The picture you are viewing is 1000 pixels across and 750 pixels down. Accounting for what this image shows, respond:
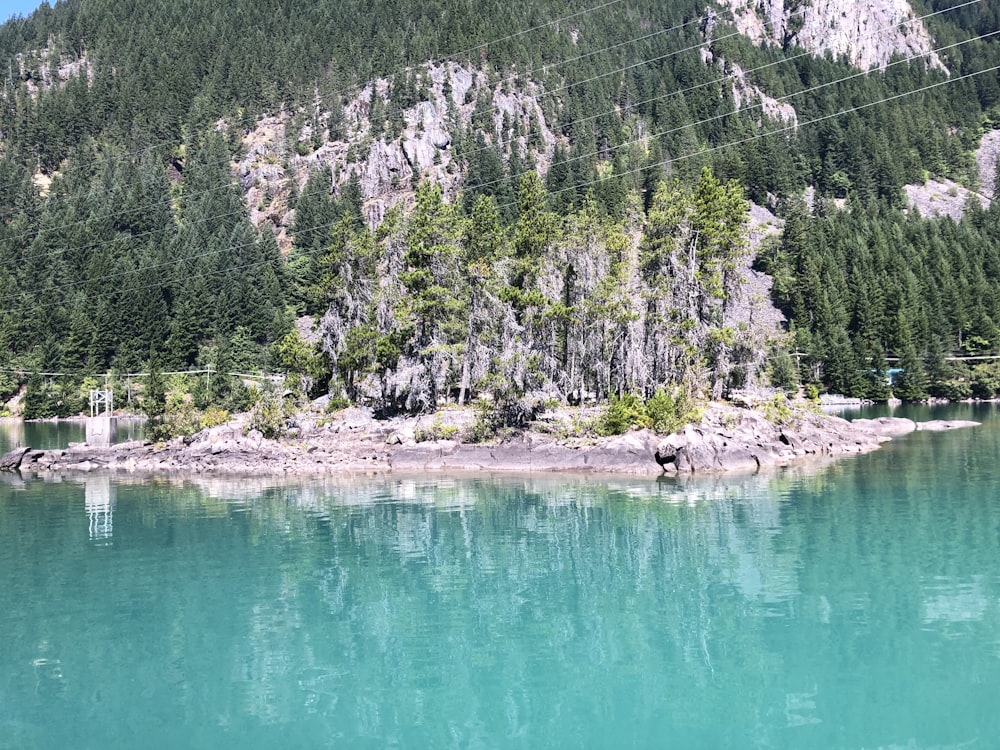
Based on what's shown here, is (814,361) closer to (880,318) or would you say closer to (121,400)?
(880,318)

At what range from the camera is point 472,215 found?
102 meters

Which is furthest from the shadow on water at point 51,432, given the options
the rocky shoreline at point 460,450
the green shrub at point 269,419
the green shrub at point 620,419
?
the green shrub at point 620,419

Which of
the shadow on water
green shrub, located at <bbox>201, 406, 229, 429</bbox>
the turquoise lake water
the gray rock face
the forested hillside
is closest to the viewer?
the turquoise lake water

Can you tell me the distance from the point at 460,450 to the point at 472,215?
50.3m

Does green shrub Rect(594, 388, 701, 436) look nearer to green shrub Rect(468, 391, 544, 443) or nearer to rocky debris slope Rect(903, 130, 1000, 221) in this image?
green shrub Rect(468, 391, 544, 443)

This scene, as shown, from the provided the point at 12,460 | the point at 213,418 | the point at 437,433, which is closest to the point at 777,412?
the point at 437,433

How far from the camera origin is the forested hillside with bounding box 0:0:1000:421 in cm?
6475

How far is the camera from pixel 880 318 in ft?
357

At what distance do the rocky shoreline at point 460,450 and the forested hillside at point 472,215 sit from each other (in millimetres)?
4189

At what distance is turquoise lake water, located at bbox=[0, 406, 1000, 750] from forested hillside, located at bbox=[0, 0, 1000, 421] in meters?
23.8

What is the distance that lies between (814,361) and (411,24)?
4679 inches

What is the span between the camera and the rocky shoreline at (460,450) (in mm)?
52312

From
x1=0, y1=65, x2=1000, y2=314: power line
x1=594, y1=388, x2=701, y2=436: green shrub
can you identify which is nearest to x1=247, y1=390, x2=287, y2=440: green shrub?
x1=594, y1=388, x2=701, y2=436: green shrub

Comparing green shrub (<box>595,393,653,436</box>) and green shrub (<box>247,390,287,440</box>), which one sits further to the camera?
green shrub (<box>247,390,287,440</box>)
